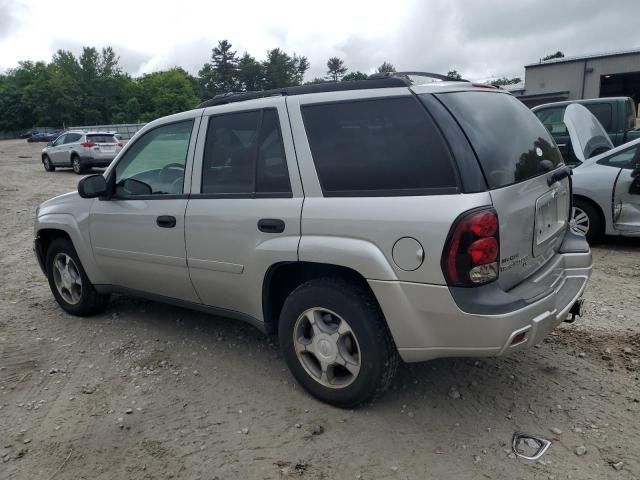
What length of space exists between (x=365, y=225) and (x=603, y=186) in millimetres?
4663

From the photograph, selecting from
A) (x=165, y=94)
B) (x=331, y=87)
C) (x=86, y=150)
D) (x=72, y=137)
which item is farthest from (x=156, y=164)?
(x=165, y=94)

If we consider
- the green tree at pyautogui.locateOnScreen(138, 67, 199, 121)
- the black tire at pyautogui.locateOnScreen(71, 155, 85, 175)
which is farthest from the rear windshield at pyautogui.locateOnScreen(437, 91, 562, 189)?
the green tree at pyautogui.locateOnScreen(138, 67, 199, 121)

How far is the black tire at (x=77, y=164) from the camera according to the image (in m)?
→ 19.1

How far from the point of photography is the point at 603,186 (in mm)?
6031

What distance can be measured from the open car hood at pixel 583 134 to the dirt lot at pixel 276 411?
2.54m

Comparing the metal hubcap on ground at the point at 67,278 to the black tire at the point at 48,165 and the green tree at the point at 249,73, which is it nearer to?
the black tire at the point at 48,165

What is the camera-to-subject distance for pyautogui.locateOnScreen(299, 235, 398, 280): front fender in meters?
2.61

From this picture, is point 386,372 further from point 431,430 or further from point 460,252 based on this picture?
point 460,252

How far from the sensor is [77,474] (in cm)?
262

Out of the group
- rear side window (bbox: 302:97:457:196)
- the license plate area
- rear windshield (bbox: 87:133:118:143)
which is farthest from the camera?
rear windshield (bbox: 87:133:118:143)

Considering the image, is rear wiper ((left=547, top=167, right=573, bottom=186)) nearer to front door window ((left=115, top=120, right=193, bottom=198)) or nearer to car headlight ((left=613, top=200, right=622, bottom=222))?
front door window ((left=115, top=120, right=193, bottom=198))

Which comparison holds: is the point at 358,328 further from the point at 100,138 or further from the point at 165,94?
the point at 165,94

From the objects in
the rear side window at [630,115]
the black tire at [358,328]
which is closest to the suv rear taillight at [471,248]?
the black tire at [358,328]

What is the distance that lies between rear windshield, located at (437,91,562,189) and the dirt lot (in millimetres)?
1362
